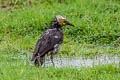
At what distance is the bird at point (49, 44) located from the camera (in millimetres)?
8086

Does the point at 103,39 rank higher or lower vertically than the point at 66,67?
lower

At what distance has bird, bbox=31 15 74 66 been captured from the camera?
26.5ft

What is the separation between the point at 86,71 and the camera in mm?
7324

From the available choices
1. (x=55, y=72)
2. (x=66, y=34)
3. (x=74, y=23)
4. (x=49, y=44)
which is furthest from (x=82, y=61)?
(x=74, y=23)

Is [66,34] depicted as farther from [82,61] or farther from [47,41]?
[47,41]

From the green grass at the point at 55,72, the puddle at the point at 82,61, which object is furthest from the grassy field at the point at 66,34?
the puddle at the point at 82,61

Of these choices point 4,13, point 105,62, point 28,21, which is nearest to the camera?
point 105,62

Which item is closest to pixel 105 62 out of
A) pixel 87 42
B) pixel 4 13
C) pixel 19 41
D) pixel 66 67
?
pixel 66 67

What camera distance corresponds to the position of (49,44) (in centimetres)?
838

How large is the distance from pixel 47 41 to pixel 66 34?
2.14 m

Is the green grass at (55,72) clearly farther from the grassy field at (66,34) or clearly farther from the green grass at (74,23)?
the green grass at (74,23)

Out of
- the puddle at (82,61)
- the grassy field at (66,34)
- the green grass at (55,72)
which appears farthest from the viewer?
the puddle at (82,61)

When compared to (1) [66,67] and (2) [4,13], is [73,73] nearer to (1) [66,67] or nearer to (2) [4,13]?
(1) [66,67]

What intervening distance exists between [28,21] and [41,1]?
169cm
